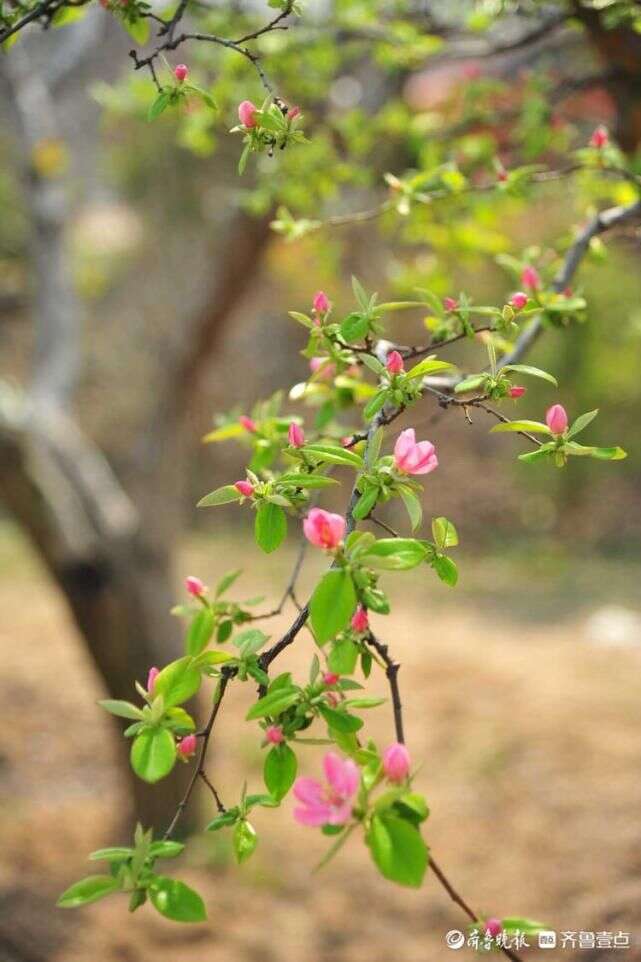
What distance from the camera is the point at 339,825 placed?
77 centimetres

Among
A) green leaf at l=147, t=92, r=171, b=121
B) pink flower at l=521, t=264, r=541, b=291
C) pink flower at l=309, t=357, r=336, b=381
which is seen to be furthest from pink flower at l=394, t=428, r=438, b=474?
pink flower at l=521, t=264, r=541, b=291

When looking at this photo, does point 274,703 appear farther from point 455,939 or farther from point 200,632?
point 455,939

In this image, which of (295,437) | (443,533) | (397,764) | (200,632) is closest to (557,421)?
(443,533)

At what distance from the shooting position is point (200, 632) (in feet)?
3.56

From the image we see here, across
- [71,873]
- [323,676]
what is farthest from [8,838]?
[323,676]

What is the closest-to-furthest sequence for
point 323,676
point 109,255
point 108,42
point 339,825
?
point 339,825 → point 323,676 → point 109,255 → point 108,42

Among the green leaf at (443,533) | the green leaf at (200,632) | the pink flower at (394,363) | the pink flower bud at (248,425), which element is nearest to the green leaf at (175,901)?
the green leaf at (200,632)

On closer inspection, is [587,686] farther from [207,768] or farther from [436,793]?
[207,768]

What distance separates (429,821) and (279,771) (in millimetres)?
2648

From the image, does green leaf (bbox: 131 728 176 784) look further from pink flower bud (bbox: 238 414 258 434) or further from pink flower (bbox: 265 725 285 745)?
pink flower bud (bbox: 238 414 258 434)

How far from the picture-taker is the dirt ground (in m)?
2.67

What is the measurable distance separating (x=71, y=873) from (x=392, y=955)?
1.19 meters

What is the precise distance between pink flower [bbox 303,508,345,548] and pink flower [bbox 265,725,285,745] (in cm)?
19

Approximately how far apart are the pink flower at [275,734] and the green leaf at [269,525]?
0.17 metres
